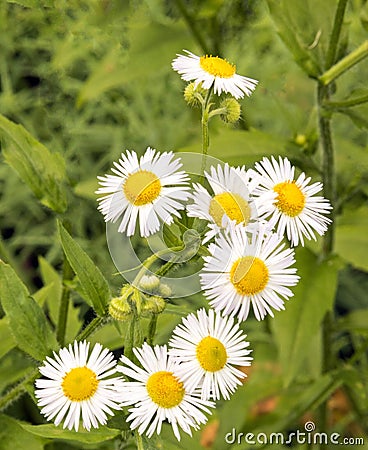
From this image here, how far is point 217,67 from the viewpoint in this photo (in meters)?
0.56

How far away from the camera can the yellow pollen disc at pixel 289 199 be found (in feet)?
1.79

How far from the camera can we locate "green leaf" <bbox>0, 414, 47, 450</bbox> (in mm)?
705

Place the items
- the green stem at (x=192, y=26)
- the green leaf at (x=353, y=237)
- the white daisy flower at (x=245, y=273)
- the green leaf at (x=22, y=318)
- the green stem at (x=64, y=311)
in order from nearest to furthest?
the white daisy flower at (x=245, y=273) → the green leaf at (x=22, y=318) → the green stem at (x=64, y=311) → the green leaf at (x=353, y=237) → the green stem at (x=192, y=26)

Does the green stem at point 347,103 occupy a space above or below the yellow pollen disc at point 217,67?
above

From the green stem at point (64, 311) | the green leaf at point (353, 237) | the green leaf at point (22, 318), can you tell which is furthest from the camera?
the green leaf at point (353, 237)

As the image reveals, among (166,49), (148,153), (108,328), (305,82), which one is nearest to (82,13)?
(166,49)

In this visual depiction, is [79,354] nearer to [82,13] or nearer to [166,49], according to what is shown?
[166,49]

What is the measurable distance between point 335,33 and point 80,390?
1.64 feet

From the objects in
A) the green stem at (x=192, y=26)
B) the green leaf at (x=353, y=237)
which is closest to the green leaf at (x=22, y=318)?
the green leaf at (x=353, y=237)

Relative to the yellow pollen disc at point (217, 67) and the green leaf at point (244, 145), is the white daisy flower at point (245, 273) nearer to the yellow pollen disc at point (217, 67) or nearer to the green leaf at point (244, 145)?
the yellow pollen disc at point (217, 67)

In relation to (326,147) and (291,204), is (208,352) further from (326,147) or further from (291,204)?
(326,147)

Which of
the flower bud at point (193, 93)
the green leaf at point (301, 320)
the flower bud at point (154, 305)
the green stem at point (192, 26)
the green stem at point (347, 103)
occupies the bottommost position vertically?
the flower bud at point (154, 305)

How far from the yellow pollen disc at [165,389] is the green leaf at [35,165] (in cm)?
31

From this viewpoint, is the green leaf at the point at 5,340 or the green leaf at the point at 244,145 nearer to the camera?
the green leaf at the point at 5,340
